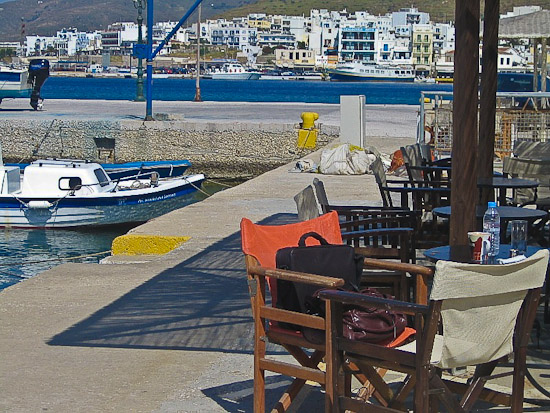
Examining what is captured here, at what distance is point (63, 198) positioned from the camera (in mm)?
18922

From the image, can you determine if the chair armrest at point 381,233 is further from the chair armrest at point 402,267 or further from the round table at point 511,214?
the chair armrest at point 402,267

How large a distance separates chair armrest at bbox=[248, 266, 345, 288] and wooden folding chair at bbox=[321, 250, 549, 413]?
0.10m

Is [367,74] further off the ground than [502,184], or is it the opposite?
[367,74]

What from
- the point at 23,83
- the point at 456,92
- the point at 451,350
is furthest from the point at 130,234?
the point at 23,83

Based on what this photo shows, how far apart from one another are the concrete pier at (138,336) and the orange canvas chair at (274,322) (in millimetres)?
438

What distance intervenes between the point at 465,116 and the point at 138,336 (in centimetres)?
265

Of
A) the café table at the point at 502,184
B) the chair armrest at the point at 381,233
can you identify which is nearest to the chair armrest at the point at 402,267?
the chair armrest at the point at 381,233

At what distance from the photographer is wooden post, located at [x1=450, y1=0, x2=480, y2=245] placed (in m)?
4.77

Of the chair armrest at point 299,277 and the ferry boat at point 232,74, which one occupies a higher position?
the ferry boat at point 232,74

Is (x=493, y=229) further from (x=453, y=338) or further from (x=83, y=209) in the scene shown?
(x=83, y=209)

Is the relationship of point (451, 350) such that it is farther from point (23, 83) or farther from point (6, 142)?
point (23, 83)

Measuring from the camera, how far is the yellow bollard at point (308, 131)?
82.1 ft

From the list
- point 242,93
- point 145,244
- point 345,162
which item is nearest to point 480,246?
point 145,244

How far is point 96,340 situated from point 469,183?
8.54 ft
